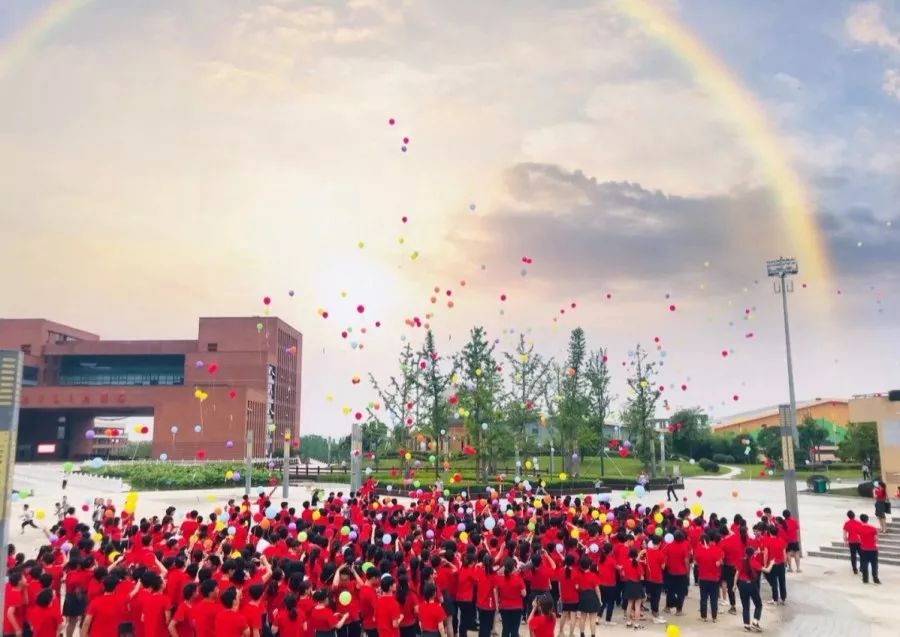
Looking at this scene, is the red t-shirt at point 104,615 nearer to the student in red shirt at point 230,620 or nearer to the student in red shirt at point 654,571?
the student in red shirt at point 230,620

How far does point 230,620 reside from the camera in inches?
243

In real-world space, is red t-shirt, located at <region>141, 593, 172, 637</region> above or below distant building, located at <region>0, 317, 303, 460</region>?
below

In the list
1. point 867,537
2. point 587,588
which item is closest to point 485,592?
point 587,588

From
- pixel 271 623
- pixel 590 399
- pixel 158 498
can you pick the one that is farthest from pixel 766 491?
pixel 271 623

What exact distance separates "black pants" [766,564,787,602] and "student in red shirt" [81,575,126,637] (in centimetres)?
985

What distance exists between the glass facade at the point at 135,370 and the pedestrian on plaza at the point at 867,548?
6646 cm

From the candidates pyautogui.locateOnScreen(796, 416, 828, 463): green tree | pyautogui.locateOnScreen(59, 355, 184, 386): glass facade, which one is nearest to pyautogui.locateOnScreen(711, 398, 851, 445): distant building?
pyautogui.locateOnScreen(796, 416, 828, 463): green tree

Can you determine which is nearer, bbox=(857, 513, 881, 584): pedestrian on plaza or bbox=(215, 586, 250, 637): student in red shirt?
bbox=(215, 586, 250, 637): student in red shirt

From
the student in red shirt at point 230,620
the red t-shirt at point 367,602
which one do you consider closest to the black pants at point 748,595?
Answer: the red t-shirt at point 367,602

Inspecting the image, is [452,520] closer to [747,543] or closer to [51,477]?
[747,543]

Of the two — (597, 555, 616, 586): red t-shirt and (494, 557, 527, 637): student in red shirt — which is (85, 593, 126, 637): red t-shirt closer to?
(494, 557, 527, 637): student in red shirt

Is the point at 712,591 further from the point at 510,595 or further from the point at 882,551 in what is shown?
the point at 882,551

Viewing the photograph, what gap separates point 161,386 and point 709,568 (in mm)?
56048

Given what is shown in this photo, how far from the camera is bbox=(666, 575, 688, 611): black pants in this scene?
10469mm
